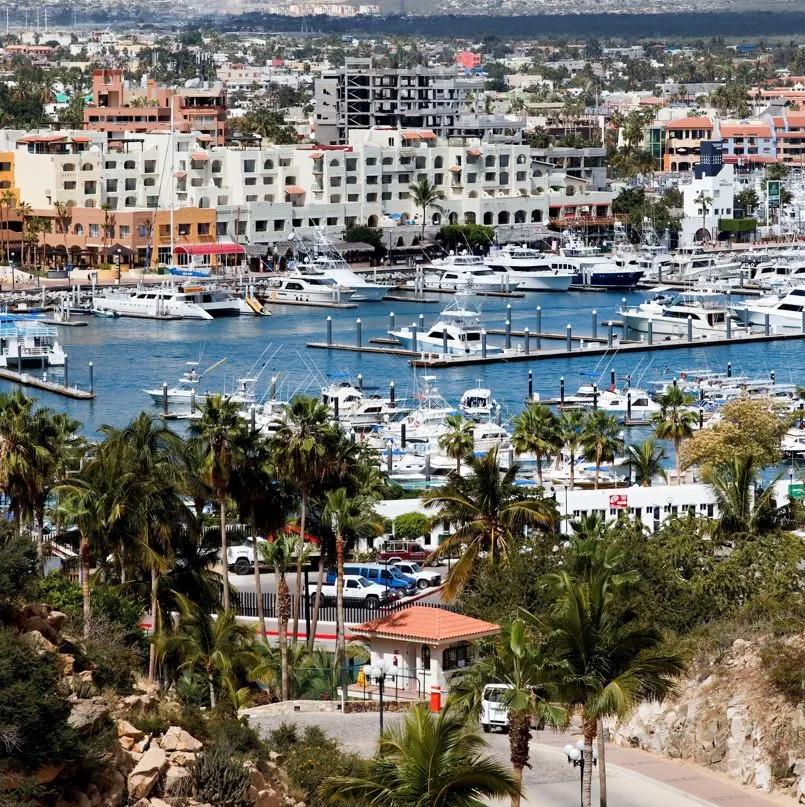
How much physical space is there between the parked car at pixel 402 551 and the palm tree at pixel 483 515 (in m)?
8.14

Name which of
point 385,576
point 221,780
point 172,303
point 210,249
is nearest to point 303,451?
point 385,576

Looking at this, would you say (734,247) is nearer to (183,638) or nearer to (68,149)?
(68,149)

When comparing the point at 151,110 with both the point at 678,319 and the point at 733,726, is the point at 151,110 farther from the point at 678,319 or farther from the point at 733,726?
the point at 733,726

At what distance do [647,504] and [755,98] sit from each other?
129 meters

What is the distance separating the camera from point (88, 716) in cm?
1708

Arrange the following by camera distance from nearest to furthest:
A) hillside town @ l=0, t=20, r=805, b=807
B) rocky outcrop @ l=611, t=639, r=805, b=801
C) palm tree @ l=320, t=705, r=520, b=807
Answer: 1. palm tree @ l=320, t=705, r=520, b=807
2. hillside town @ l=0, t=20, r=805, b=807
3. rocky outcrop @ l=611, t=639, r=805, b=801

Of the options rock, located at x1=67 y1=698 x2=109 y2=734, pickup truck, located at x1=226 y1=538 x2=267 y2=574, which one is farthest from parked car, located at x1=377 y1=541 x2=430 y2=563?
rock, located at x1=67 y1=698 x2=109 y2=734

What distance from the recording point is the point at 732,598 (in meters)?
26.4

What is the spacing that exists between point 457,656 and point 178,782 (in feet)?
26.7

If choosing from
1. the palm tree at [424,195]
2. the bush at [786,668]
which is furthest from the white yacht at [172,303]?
the bush at [786,668]

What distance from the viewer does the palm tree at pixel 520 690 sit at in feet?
58.8

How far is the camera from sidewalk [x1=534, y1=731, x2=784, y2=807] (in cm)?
2091

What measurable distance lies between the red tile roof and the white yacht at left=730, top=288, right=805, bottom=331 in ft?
180

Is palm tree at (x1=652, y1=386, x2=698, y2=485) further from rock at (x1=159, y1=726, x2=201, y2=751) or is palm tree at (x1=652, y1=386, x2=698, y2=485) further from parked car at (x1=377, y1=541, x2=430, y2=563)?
rock at (x1=159, y1=726, x2=201, y2=751)
